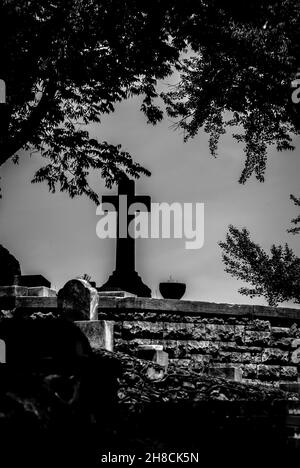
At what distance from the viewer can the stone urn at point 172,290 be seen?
14.4m

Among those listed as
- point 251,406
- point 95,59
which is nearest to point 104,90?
point 95,59

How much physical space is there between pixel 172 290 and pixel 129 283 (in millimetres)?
1335

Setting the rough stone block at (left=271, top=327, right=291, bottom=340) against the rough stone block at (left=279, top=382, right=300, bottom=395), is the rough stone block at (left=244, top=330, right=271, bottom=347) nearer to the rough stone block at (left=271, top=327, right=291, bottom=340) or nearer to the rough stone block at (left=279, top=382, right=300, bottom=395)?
the rough stone block at (left=271, top=327, right=291, bottom=340)

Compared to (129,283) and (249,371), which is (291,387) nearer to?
(249,371)

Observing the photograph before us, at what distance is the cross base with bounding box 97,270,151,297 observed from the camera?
49.8 ft

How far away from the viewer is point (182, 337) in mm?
11781

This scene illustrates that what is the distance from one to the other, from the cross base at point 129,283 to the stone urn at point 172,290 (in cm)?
76

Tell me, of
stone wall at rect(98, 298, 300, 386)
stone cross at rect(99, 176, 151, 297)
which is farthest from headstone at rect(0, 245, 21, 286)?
stone wall at rect(98, 298, 300, 386)

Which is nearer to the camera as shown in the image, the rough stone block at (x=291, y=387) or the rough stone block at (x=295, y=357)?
the rough stone block at (x=291, y=387)

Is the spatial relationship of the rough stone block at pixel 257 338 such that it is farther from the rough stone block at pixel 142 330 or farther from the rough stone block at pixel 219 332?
the rough stone block at pixel 142 330

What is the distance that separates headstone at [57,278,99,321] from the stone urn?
4385 millimetres

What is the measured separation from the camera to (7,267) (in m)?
14.1

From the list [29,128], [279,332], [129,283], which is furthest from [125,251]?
[279,332]

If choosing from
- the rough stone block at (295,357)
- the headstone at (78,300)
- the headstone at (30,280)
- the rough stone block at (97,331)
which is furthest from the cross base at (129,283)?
the rough stone block at (97,331)
